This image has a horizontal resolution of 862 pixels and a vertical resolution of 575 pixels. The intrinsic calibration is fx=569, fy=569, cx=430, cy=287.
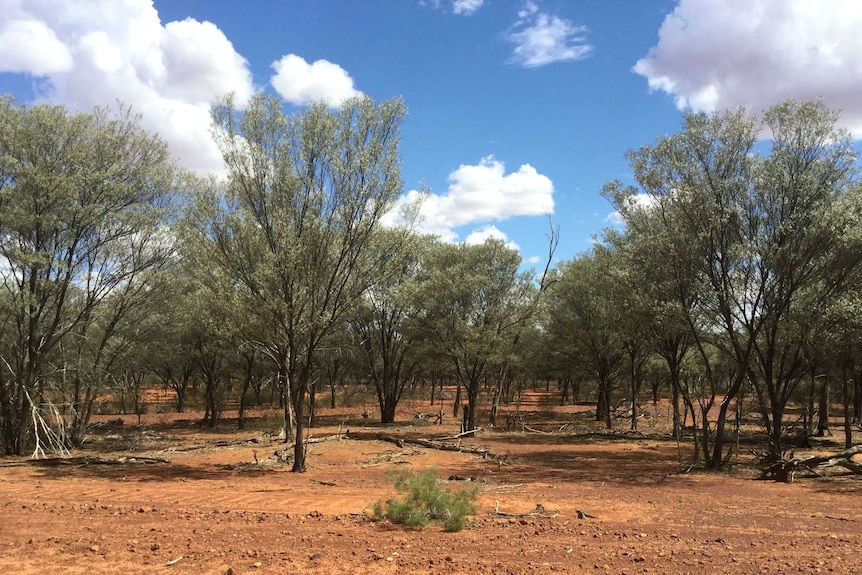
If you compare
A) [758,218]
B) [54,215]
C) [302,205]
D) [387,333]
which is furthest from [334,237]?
[387,333]

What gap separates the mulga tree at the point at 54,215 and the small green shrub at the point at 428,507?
12.1m

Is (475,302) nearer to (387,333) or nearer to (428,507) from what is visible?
(387,333)

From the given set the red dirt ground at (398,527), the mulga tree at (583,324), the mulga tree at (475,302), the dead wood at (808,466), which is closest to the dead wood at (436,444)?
the red dirt ground at (398,527)

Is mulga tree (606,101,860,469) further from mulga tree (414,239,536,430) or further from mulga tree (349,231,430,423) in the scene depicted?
mulga tree (349,231,430,423)

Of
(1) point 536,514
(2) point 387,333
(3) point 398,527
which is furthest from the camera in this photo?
(2) point 387,333

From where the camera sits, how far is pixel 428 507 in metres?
8.76

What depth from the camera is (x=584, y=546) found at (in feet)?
23.3

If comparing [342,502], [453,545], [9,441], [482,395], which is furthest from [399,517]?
[482,395]

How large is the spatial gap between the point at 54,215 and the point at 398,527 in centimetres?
1341

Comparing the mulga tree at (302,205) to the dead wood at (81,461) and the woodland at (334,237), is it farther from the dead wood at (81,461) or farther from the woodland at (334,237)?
the dead wood at (81,461)

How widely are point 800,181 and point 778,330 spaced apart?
414 centimetres

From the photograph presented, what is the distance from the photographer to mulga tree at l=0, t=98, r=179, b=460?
1552cm

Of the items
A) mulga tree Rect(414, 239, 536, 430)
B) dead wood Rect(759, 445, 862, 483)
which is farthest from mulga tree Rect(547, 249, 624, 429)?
dead wood Rect(759, 445, 862, 483)

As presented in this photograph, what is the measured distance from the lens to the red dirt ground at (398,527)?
6.30 metres
